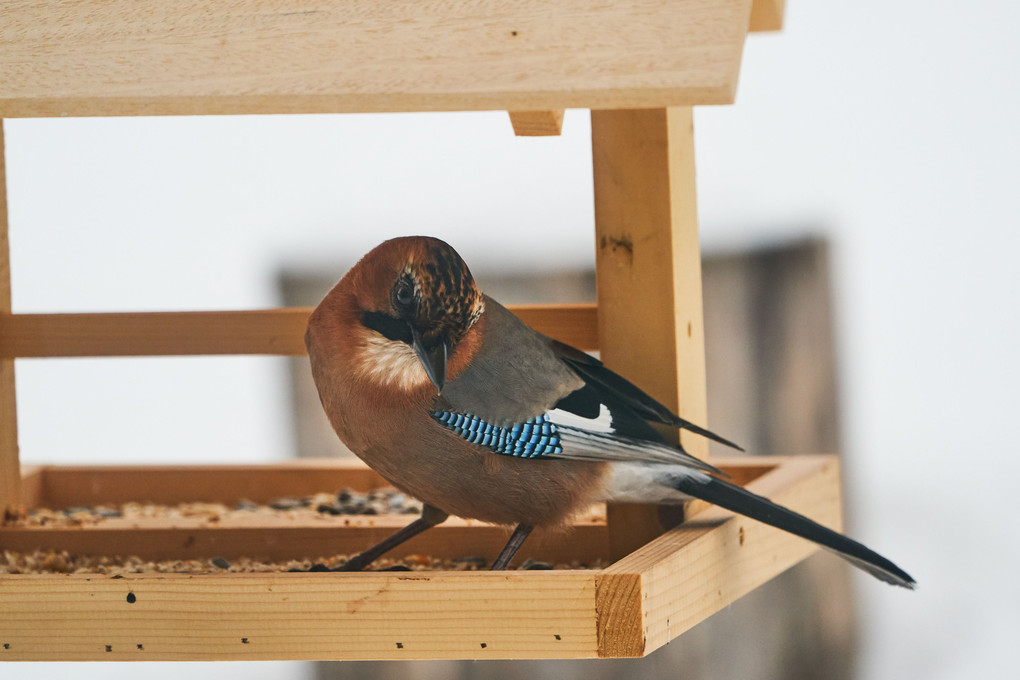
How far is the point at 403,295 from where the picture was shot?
1.99m

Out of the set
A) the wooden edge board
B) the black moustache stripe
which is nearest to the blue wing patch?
the black moustache stripe

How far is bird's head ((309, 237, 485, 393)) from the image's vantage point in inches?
77.4

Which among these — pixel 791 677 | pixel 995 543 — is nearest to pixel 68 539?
pixel 791 677

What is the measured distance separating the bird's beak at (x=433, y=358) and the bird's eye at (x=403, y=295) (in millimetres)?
36

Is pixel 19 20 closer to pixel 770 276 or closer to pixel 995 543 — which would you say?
pixel 770 276

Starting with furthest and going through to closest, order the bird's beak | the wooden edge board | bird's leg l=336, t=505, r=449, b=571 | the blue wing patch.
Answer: the wooden edge board → bird's leg l=336, t=505, r=449, b=571 → the blue wing patch → the bird's beak

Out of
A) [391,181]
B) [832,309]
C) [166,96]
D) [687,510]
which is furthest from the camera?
[391,181]

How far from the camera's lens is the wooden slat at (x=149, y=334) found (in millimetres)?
2682

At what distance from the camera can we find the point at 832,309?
4273 mm

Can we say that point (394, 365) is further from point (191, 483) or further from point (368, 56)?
point (191, 483)

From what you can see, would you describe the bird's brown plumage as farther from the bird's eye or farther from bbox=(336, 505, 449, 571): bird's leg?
bbox=(336, 505, 449, 571): bird's leg

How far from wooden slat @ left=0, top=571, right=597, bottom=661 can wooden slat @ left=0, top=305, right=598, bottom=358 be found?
852 millimetres

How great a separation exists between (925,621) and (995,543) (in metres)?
0.42

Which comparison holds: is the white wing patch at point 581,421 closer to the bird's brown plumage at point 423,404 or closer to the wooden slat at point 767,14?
the bird's brown plumage at point 423,404
